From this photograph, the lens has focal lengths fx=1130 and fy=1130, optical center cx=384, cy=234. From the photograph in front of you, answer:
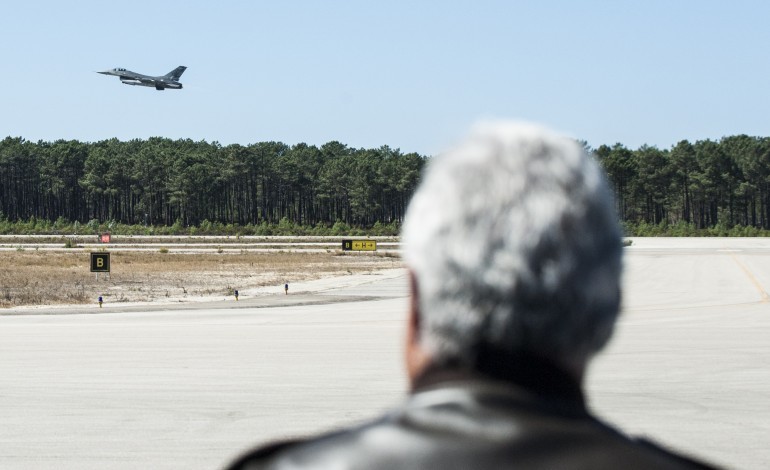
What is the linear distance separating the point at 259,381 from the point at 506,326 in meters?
14.4

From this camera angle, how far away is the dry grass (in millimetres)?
41562

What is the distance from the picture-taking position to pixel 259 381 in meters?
16.1

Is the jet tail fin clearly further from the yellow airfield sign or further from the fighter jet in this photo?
the yellow airfield sign

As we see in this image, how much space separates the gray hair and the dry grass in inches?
1405

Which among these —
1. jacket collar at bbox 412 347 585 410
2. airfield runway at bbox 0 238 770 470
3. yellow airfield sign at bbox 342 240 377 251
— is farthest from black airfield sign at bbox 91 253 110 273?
jacket collar at bbox 412 347 585 410

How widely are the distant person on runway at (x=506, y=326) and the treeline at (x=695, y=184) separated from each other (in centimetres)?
18150

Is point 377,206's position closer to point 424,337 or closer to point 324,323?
point 324,323

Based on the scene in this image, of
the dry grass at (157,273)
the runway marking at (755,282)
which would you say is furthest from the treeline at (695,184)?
the runway marking at (755,282)

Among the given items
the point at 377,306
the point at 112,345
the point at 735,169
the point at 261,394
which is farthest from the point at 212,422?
the point at 735,169

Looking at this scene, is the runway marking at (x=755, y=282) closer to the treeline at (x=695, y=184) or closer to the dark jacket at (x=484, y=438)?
the dark jacket at (x=484, y=438)

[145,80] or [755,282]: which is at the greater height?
[145,80]

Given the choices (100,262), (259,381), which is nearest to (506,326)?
(259,381)

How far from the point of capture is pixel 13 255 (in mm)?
78125

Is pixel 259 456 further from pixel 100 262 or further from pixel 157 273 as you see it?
pixel 157 273
